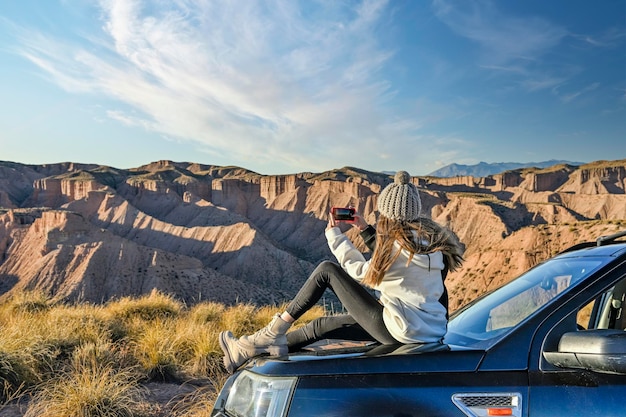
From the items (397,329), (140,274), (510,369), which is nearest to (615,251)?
(510,369)

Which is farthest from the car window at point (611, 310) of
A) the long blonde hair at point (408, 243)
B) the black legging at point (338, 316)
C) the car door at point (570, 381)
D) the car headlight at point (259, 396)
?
the car headlight at point (259, 396)

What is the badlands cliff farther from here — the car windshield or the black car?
the black car

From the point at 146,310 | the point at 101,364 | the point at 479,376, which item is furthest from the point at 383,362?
the point at 146,310

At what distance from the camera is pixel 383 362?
1987 millimetres

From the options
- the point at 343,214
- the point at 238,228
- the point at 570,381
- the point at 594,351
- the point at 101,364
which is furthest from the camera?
the point at 238,228

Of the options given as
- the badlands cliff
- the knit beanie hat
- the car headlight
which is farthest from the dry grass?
the badlands cliff

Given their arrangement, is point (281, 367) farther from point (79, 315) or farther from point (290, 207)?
point (290, 207)

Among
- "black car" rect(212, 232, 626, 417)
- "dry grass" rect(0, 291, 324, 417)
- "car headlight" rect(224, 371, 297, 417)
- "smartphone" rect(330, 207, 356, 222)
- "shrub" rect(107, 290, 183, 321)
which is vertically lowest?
"shrub" rect(107, 290, 183, 321)

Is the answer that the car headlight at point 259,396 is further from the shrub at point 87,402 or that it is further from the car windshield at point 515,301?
the shrub at point 87,402

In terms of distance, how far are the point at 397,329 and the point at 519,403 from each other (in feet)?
2.60

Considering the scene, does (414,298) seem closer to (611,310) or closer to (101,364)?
(611,310)

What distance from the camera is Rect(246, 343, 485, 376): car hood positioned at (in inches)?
75.7

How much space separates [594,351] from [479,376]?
1.37 feet

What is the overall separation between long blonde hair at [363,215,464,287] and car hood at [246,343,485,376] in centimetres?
53
